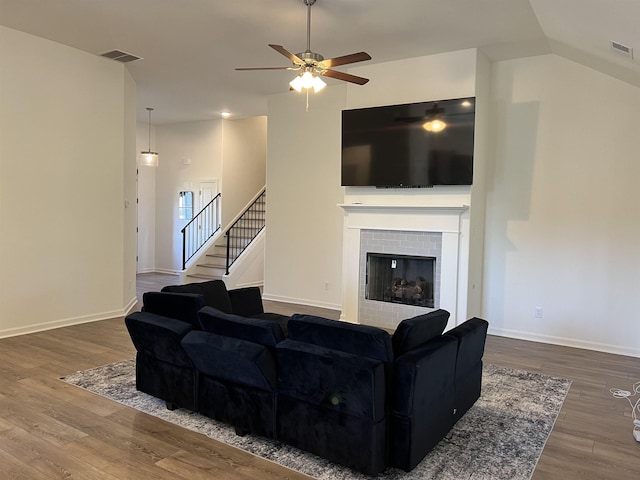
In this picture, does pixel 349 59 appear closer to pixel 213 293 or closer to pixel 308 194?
pixel 213 293

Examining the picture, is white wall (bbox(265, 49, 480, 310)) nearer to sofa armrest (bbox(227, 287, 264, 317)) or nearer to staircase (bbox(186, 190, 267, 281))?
staircase (bbox(186, 190, 267, 281))

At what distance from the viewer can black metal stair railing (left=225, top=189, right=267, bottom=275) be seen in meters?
10.2

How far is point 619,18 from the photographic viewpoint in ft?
11.7

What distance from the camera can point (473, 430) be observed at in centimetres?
329

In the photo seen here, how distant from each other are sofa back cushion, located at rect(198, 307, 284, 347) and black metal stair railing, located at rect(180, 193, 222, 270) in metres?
7.22

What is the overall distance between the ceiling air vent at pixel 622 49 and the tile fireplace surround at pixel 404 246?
82.9 inches

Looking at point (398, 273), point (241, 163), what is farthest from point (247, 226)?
point (398, 273)

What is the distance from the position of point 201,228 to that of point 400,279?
5863 mm

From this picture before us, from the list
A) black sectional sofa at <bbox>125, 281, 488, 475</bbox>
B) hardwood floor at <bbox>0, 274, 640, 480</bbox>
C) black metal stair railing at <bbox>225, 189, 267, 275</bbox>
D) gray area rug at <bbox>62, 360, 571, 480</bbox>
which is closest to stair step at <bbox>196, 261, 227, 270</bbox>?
black metal stair railing at <bbox>225, 189, 267, 275</bbox>

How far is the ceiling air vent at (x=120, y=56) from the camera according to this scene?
601cm

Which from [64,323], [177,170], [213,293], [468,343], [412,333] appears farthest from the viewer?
[177,170]

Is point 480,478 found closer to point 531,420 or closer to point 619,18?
point 531,420

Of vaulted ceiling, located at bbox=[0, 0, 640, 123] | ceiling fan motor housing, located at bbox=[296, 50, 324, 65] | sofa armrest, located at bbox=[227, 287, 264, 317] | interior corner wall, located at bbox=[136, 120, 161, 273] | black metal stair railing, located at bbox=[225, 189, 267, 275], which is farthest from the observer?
interior corner wall, located at bbox=[136, 120, 161, 273]

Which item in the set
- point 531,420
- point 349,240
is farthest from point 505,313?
point 531,420
